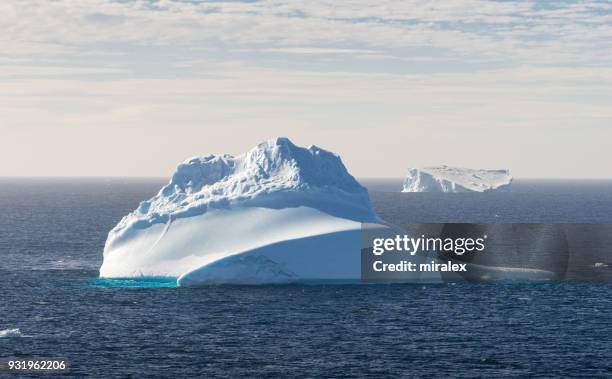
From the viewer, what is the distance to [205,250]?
82.1 meters

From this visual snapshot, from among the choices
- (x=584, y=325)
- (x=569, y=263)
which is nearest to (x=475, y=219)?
(x=569, y=263)

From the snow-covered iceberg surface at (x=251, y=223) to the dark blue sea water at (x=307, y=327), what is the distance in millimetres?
2081

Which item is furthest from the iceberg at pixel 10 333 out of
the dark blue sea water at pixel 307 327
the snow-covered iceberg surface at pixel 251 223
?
the snow-covered iceberg surface at pixel 251 223

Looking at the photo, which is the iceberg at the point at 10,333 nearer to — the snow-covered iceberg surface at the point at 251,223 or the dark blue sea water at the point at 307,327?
the dark blue sea water at the point at 307,327

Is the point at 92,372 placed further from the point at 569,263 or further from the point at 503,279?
the point at 569,263

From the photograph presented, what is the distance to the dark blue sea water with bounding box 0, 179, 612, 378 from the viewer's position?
53688 mm

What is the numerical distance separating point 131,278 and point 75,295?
803 cm

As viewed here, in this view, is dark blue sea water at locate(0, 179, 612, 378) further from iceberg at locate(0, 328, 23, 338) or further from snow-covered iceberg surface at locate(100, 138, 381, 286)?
snow-covered iceberg surface at locate(100, 138, 381, 286)

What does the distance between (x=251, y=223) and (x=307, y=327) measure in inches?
833

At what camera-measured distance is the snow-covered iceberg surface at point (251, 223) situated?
8019 cm

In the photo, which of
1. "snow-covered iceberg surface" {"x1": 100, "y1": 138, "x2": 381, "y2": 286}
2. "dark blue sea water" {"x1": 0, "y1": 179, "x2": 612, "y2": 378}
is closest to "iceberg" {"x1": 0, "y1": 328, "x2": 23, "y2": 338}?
"dark blue sea water" {"x1": 0, "y1": 179, "x2": 612, "y2": 378}

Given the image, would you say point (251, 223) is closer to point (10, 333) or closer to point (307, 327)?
point (307, 327)

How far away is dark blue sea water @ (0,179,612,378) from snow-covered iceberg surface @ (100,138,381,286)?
208 centimetres

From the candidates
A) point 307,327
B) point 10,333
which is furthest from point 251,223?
point 10,333
